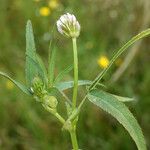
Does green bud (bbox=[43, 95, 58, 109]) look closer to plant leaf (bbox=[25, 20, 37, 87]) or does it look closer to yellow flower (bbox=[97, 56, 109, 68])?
plant leaf (bbox=[25, 20, 37, 87])

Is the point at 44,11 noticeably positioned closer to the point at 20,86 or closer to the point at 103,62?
the point at 103,62

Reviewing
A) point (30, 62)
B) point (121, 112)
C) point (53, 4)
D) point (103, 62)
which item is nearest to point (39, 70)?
point (30, 62)

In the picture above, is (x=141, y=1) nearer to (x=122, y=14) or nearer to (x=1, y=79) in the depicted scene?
(x=122, y=14)

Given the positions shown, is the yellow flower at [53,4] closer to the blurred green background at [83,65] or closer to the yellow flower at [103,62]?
the blurred green background at [83,65]

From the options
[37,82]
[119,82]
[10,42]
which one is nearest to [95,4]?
[10,42]

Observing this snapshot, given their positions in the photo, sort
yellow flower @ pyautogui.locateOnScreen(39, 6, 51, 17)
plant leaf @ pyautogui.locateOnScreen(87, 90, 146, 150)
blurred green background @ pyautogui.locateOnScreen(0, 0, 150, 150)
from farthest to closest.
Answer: yellow flower @ pyautogui.locateOnScreen(39, 6, 51, 17), blurred green background @ pyautogui.locateOnScreen(0, 0, 150, 150), plant leaf @ pyautogui.locateOnScreen(87, 90, 146, 150)

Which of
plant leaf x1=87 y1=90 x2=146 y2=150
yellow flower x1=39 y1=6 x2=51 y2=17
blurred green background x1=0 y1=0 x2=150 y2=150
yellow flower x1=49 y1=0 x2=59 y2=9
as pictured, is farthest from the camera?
yellow flower x1=49 y1=0 x2=59 y2=9

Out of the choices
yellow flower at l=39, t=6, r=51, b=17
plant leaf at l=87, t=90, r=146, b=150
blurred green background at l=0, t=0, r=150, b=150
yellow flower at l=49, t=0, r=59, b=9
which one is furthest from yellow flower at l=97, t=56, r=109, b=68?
plant leaf at l=87, t=90, r=146, b=150
